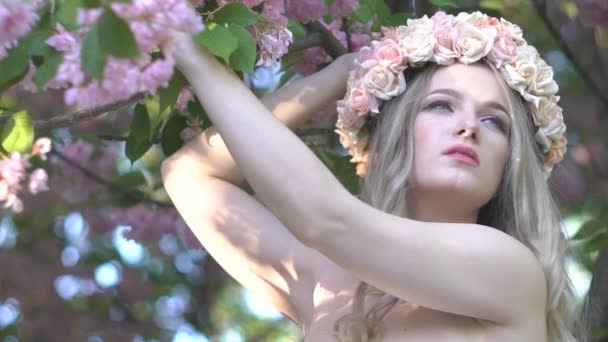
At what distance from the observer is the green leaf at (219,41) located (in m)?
2.54

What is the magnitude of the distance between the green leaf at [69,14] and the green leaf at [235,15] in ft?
1.12

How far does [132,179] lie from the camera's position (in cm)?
486

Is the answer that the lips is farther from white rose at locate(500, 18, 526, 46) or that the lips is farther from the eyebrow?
white rose at locate(500, 18, 526, 46)

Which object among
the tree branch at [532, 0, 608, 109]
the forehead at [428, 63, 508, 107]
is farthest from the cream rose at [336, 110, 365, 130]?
the tree branch at [532, 0, 608, 109]

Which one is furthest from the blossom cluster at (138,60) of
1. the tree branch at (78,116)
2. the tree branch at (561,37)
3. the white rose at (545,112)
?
the tree branch at (561,37)

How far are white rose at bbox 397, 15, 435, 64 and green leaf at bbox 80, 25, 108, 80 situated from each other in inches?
41.3

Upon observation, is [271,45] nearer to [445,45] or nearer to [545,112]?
[445,45]

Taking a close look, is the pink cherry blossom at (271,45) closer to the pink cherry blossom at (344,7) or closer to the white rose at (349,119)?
the white rose at (349,119)

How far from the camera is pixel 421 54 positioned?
3020mm

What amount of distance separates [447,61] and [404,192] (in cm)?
33

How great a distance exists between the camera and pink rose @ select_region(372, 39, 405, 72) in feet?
10.0

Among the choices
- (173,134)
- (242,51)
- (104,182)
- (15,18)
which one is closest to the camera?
(15,18)

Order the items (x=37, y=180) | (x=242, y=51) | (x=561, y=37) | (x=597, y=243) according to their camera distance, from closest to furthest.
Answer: (x=242, y=51) < (x=37, y=180) < (x=597, y=243) < (x=561, y=37)

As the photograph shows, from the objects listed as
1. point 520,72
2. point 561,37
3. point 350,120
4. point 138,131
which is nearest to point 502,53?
point 520,72
